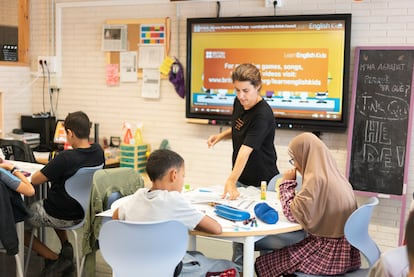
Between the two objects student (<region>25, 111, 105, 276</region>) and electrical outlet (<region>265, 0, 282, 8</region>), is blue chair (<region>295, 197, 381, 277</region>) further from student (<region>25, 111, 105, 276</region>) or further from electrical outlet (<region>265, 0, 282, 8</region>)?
electrical outlet (<region>265, 0, 282, 8</region>)

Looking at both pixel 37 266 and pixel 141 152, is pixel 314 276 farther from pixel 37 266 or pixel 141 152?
pixel 141 152

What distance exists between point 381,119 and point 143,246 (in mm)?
2851

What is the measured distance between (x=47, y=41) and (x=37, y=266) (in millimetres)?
2937

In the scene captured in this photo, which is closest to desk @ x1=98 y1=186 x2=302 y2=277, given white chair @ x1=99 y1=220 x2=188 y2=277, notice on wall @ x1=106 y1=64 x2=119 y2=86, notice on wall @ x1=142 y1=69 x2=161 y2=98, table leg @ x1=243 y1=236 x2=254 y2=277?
table leg @ x1=243 y1=236 x2=254 y2=277

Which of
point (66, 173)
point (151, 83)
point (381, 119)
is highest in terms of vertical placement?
point (151, 83)

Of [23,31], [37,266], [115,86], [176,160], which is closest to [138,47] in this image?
[115,86]

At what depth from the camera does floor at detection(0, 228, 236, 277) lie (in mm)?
4215

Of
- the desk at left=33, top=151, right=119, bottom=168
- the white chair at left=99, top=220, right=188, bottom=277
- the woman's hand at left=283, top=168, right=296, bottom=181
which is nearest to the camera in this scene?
the white chair at left=99, top=220, right=188, bottom=277

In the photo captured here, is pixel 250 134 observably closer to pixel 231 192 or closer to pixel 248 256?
pixel 231 192

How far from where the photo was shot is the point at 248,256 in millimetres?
2779

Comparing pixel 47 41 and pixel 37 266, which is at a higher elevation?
pixel 47 41

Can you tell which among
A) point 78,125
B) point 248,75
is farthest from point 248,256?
point 78,125

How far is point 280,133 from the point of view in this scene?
518 cm

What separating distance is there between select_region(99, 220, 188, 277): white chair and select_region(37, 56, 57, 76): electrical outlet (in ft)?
13.4
